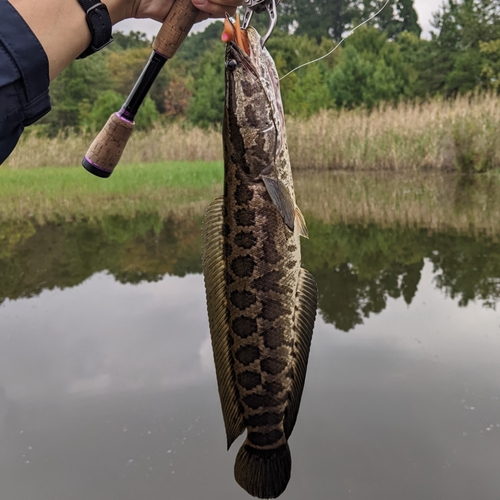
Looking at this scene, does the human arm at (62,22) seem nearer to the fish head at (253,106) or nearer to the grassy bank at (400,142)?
the fish head at (253,106)

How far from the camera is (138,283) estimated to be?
5.66 metres

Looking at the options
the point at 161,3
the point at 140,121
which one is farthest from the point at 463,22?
the point at 161,3

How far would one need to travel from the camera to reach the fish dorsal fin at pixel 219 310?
1.76 metres

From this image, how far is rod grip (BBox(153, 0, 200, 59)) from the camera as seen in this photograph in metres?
2.19

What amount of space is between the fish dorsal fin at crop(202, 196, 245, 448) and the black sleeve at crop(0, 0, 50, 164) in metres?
0.59

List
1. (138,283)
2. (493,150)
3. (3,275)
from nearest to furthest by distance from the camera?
(138,283) → (3,275) → (493,150)

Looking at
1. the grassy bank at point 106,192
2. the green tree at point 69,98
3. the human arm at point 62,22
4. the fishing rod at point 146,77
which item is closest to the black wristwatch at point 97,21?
the human arm at point 62,22

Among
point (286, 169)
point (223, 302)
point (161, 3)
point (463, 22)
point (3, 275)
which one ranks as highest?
point (161, 3)

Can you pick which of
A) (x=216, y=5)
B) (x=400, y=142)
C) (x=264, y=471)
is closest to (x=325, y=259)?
(x=216, y=5)

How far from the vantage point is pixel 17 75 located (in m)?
1.60

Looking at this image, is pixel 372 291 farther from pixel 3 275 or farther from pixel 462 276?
pixel 3 275

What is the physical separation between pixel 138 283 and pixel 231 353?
158 inches

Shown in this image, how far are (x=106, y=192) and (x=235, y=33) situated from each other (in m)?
9.99

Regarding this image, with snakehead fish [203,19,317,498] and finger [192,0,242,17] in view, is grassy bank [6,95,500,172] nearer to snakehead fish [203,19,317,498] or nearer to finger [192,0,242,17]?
finger [192,0,242,17]
